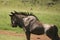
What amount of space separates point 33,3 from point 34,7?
60.1 inches

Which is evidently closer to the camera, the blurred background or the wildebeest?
the wildebeest

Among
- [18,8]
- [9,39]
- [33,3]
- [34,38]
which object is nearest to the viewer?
[9,39]

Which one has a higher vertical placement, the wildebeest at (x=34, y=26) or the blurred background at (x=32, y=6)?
the wildebeest at (x=34, y=26)

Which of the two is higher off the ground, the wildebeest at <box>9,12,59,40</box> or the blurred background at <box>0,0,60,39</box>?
the wildebeest at <box>9,12,59,40</box>

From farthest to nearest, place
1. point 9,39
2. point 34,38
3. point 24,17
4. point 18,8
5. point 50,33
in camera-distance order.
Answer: point 18,8, point 34,38, point 9,39, point 24,17, point 50,33

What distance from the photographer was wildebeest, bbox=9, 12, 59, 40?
11531mm

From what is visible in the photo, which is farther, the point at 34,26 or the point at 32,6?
the point at 32,6

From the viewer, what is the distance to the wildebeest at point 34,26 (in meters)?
11.5

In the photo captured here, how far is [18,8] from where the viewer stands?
30.0 m

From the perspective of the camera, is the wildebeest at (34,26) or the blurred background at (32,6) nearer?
the wildebeest at (34,26)

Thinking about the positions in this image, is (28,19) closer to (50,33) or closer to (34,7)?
(50,33)

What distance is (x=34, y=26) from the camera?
12.1 meters

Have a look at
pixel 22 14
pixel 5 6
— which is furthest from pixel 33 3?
pixel 22 14

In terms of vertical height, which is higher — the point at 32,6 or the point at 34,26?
the point at 34,26
